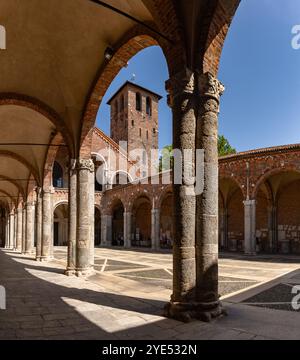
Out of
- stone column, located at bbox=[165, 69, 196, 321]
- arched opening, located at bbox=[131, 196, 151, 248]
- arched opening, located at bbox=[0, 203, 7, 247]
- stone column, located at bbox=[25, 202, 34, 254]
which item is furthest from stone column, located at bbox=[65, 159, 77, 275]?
arched opening, located at bbox=[0, 203, 7, 247]

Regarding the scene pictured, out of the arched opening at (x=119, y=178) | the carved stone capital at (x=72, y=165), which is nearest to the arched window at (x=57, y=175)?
the arched opening at (x=119, y=178)

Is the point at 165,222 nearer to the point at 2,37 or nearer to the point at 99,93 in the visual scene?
the point at 99,93

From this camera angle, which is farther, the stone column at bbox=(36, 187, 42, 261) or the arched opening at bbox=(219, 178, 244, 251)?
the arched opening at bbox=(219, 178, 244, 251)

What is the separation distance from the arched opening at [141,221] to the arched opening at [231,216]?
324 inches

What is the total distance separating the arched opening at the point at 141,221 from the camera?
3012 centimetres

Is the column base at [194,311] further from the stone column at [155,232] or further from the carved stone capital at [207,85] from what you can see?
the stone column at [155,232]

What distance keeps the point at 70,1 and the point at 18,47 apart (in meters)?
2.14

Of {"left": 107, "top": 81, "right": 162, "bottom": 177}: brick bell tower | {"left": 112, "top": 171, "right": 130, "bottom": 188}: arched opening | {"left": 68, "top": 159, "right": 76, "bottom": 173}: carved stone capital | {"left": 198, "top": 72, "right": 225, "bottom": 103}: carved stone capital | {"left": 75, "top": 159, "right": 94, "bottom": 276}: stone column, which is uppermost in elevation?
{"left": 107, "top": 81, "right": 162, "bottom": 177}: brick bell tower

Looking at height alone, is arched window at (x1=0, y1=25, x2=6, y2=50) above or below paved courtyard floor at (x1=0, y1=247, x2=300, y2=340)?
above

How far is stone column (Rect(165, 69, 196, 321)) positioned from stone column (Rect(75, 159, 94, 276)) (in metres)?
4.81

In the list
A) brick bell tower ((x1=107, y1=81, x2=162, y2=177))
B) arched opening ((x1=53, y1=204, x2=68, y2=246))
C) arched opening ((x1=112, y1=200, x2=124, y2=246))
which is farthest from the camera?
brick bell tower ((x1=107, y1=81, x2=162, y2=177))

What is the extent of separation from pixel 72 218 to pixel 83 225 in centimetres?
49

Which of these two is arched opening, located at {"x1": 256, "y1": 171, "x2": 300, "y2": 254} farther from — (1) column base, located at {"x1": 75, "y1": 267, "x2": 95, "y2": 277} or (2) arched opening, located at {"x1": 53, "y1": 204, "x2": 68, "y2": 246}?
(2) arched opening, located at {"x1": 53, "y1": 204, "x2": 68, "y2": 246}

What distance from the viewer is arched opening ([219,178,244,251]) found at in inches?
919
